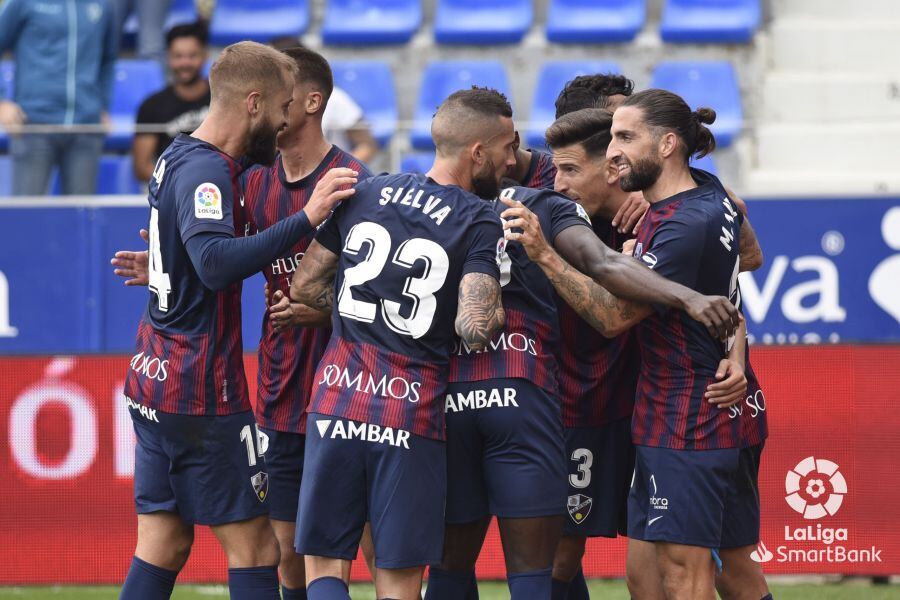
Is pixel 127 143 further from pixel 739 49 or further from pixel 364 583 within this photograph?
pixel 739 49

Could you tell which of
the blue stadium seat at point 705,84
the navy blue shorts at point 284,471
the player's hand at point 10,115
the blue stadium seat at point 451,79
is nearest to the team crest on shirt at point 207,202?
the navy blue shorts at point 284,471

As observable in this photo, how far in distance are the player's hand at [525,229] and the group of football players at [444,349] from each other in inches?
0.4

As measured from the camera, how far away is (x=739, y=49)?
445 inches

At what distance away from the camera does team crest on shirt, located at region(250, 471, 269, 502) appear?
501cm

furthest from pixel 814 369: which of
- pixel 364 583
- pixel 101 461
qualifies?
pixel 101 461

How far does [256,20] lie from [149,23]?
1073 mm

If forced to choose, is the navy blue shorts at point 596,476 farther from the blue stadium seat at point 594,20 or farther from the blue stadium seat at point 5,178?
the blue stadium seat at point 594,20

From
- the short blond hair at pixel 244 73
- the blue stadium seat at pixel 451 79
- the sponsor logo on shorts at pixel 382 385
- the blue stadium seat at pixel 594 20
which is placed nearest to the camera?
the sponsor logo on shorts at pixel 382 385

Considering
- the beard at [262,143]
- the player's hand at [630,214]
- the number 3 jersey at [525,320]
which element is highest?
the beard at [262,143]

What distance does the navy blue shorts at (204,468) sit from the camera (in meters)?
4.93

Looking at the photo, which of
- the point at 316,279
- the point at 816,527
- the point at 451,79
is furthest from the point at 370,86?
the point at 316,279

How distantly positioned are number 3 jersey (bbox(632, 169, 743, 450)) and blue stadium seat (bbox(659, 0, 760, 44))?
6.64m

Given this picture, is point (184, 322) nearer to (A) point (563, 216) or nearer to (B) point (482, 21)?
(A) point (563, 216)

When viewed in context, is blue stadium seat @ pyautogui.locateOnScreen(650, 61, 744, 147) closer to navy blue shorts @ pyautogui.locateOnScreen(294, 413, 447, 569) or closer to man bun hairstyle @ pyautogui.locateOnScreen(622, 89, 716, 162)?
man bun hairstyle @ pyautogui.locateOnScreen(622, 89, 716, 162)
